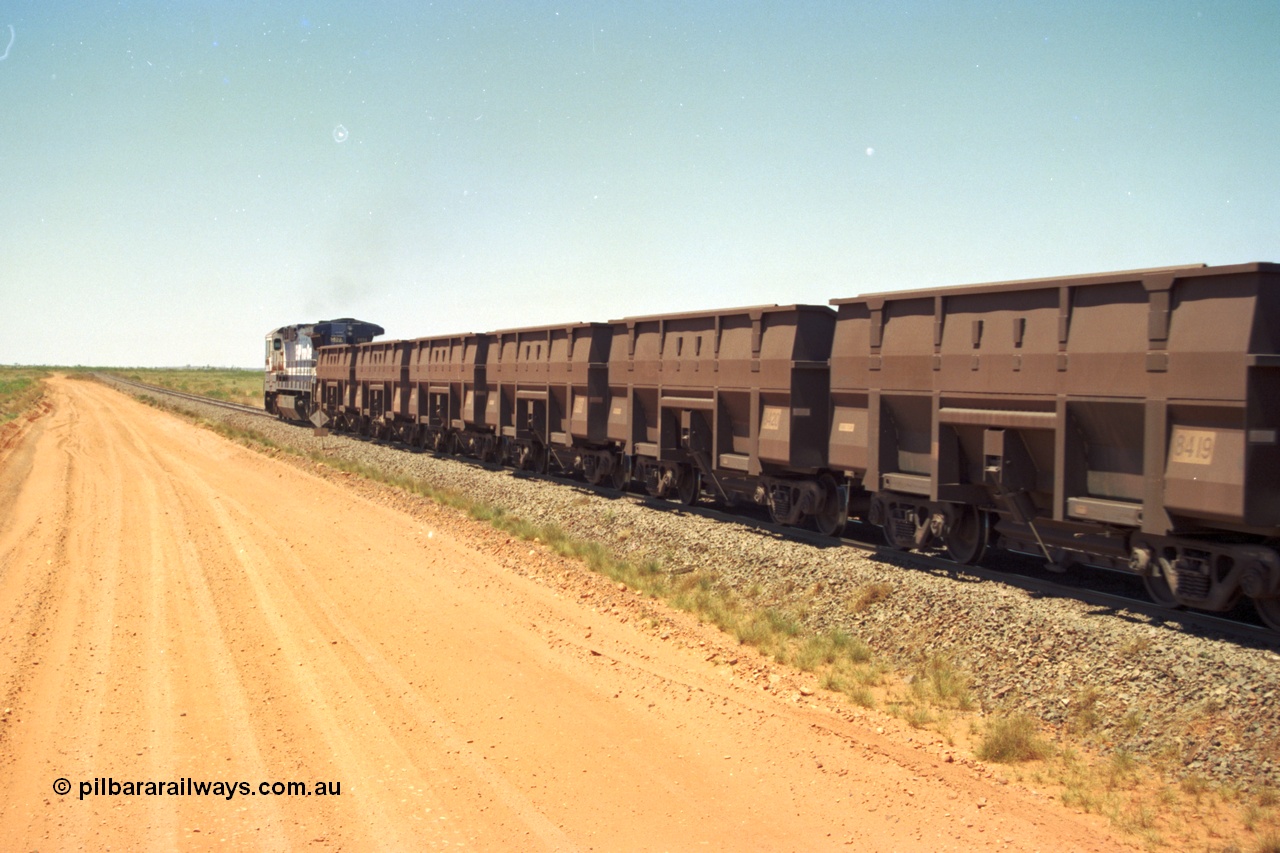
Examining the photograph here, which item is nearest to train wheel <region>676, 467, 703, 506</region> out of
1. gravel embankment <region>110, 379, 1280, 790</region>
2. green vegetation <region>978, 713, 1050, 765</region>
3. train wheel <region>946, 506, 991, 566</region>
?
gravel embankment <region>110, 379, 1280, 790</region>

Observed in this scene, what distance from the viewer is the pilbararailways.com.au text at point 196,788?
21.1 ft

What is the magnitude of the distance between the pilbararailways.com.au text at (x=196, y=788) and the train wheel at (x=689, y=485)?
11883 mm

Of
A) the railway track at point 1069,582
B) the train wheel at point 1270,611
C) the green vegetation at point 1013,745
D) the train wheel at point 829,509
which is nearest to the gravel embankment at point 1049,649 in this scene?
the railway track at point 1069,582

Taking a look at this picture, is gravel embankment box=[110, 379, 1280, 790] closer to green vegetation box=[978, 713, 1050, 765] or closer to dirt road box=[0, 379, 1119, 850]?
green vegetation box=[978, 713, 1050, 765]

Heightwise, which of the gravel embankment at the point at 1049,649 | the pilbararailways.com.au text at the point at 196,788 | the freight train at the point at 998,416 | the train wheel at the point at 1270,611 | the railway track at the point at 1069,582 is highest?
the freight train at the point at 998,416

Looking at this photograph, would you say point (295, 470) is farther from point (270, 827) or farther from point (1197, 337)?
point (1197, 337)

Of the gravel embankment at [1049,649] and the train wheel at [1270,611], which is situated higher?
the train wheel at [1270,611]

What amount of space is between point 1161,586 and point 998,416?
2.53 m

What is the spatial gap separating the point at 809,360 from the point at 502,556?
6.15 metres

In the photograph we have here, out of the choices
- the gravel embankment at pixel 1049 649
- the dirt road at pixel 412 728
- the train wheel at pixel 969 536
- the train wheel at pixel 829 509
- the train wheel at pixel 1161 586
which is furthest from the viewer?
the train wheel at pixel 829 509

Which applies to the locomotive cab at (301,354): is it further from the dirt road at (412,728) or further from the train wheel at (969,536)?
the train wheel at (969,536)

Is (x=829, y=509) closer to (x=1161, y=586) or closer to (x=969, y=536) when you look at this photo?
(x=969, y=536)

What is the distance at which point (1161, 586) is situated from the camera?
9.73 meters

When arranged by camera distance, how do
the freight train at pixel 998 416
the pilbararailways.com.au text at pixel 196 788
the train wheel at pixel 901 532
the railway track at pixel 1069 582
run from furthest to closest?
the train wheel at pixel 901 532, the railway track at pixel 1069 582, the freight train at pixel 998 416, the pilbararailways.com.au text at pixel 196 788
